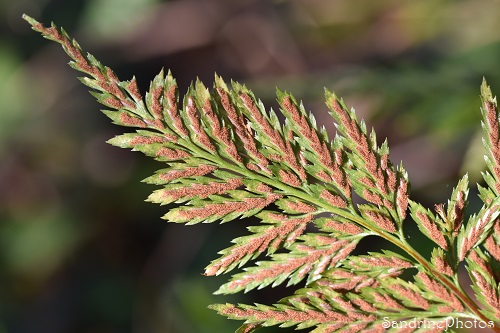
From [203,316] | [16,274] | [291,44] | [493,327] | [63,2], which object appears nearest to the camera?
[493,327]

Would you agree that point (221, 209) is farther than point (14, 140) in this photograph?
No

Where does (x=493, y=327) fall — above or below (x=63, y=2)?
below

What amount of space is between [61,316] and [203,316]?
1.23 metres

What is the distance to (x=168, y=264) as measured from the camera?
3.48m

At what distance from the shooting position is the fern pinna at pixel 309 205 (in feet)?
2.55

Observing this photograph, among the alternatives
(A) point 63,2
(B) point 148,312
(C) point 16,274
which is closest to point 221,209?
(B) point 148,312

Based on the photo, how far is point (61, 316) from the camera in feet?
11.7

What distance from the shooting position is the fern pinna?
78 centimetres

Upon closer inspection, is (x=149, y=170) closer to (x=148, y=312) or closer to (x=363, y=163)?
(x=148, y=312)

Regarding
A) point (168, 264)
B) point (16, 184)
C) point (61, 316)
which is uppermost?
point (16, 184)

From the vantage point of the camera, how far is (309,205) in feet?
2.74

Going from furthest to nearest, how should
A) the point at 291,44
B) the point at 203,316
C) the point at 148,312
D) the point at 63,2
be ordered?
the point at 291,44, the point at 63,2, the point at 148,312, the point at 203,316

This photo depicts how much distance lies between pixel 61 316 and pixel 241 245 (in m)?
3.07

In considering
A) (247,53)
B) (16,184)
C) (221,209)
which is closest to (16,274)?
(16,184)
